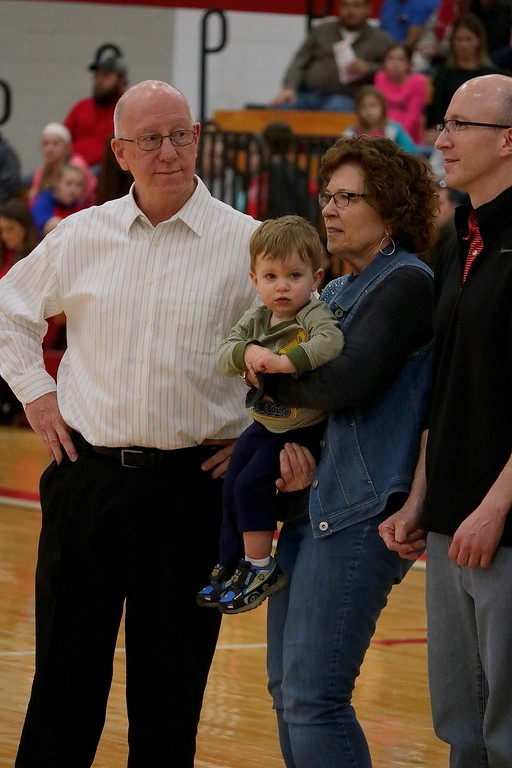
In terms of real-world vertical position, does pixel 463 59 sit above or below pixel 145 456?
above

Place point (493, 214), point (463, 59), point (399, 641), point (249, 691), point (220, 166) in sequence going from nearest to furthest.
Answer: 1. point (493, 214)
2. point (249, 691)
3. point (399, 641)
4. point (220, 166)
5. point (463, 59)

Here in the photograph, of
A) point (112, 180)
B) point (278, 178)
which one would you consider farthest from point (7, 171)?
point (278, 178)

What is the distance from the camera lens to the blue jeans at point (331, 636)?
129 inches

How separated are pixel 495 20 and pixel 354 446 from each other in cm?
925

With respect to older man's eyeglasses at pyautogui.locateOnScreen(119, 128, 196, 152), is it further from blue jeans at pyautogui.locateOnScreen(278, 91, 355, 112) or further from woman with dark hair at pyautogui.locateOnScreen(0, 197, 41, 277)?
blue jeans at pyautogui.locateOnScreen(278, 91, 355, 112)

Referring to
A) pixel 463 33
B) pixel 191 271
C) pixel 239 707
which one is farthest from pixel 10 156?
pixel 191 271

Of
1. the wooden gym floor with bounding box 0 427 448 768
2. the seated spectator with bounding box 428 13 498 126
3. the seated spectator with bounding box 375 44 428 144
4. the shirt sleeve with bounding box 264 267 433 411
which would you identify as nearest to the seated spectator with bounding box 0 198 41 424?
the seated spectator with bounding box 375 44 428 144

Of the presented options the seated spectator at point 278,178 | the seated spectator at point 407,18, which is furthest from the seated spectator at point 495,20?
the seated spectator at point 278,178

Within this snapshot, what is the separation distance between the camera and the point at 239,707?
514 cm

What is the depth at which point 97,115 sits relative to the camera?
519 inches

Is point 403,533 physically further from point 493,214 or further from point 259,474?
point 493,214

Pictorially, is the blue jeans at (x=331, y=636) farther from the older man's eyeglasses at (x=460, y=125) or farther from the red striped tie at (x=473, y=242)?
the older man's eyeglasses at (x=460, y=125)

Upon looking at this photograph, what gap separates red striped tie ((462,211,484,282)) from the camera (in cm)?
326

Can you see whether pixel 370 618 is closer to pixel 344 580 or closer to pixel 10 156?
pixel 344 580
